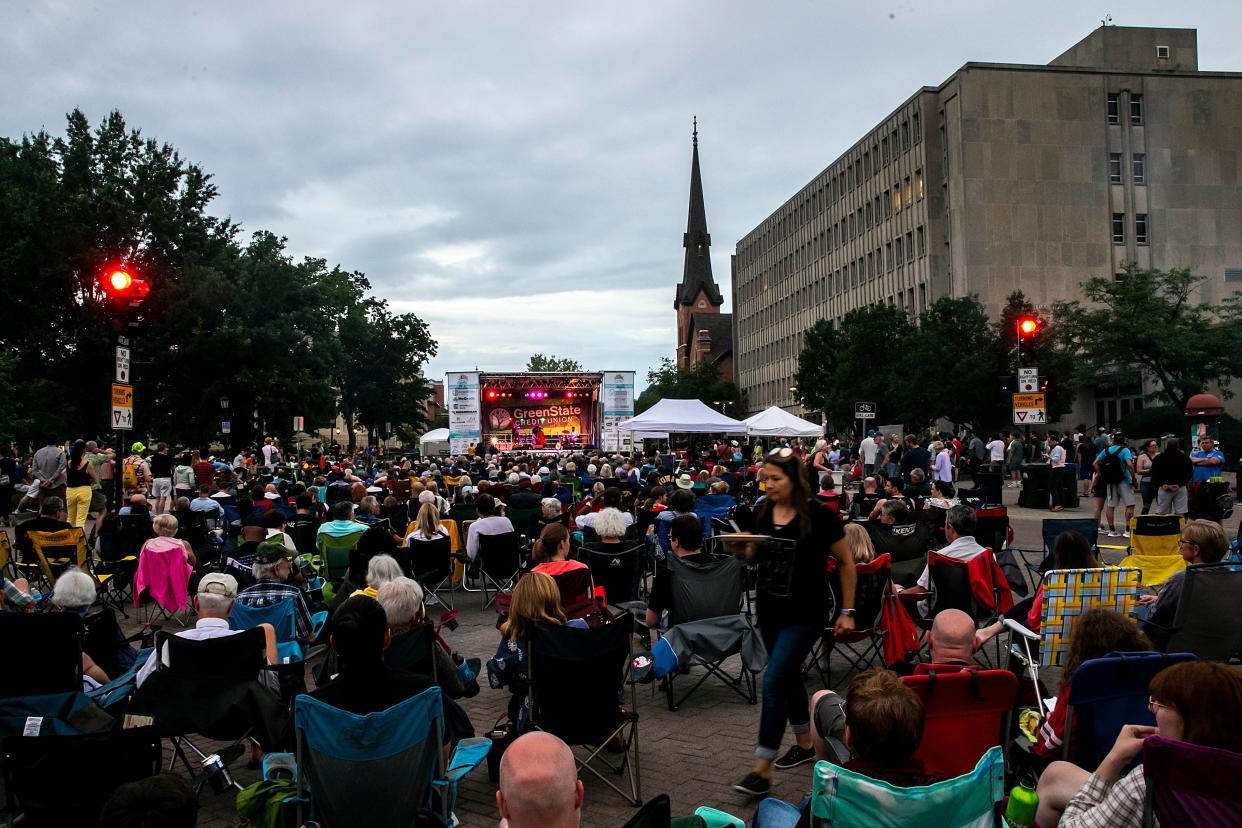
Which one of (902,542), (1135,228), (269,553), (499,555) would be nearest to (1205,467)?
(902,542)

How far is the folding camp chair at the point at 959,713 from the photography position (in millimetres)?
3742

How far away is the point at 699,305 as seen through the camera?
13988 centimetres

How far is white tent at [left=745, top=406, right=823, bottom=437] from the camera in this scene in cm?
3113

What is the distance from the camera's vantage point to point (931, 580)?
24.1 ft

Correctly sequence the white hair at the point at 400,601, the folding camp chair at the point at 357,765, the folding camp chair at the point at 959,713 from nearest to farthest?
the folding camp chair at the point at 959,713, the folding camp chair at the point at 357,765, the white hair at the point at 400,601

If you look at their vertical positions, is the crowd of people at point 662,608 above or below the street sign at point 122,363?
below

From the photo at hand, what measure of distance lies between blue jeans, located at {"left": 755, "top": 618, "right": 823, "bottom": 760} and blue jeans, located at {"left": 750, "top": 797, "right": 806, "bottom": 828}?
6.17 feet

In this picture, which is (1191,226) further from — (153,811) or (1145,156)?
(153,811)

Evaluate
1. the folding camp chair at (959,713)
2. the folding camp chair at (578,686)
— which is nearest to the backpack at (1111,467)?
the folding camp chair at (578,686)

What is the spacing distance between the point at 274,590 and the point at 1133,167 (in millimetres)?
58725

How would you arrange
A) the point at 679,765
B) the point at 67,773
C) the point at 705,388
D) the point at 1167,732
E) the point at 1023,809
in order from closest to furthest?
1. the point at 1167,732
2. the point at 1023,809
3. the point at 67,773
4. the point at 679,765
5. the point at 705,388

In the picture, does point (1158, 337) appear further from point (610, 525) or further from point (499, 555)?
point (610, 525)

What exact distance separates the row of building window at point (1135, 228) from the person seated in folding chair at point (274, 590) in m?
56.5

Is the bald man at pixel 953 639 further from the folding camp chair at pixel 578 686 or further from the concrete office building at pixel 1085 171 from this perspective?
the concrete office building at pixel 1085 171
